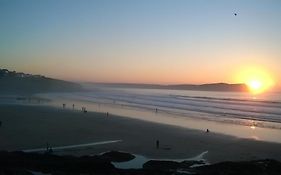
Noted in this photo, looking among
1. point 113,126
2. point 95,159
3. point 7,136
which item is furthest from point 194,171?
point 113,126

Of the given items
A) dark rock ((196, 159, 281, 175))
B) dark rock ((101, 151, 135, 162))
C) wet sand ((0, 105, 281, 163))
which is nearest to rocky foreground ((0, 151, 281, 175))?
dark rock ((196, 159, 281, 175))

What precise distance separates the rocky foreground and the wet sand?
10.6 ft

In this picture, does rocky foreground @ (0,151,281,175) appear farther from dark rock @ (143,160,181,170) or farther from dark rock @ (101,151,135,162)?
dark rock @ (101,151,135,162)

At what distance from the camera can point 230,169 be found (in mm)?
19188

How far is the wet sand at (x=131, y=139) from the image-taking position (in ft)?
82.3

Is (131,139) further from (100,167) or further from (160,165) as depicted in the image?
(100,167)

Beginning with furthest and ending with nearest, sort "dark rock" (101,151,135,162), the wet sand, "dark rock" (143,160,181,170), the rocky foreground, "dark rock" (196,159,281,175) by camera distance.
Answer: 1. the wet sand
2. "dark rock" (101,151,135,162)
3. "dark rock" (143,160,181,170)
4. "dark rock" (196,159,281,175)
5. the rocky foreground

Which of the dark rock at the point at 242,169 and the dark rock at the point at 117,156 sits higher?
the dark rock at the point at 242,169

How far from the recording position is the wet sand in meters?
25.1

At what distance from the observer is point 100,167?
1848cm

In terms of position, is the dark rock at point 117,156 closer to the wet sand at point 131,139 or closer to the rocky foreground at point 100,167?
the rocky foreground at point 100,167

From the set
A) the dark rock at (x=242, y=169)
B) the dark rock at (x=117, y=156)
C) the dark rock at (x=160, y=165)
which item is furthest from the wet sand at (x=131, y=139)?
the dark rock at (x=242, y=169)

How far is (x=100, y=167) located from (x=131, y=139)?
11.6 meters

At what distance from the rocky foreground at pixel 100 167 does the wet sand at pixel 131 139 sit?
323 centimetres
